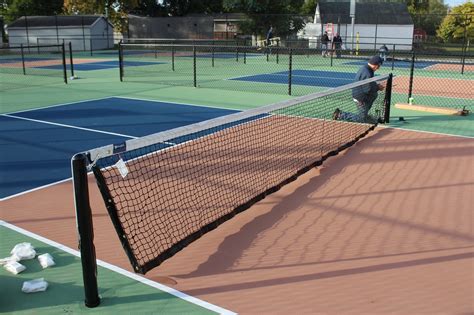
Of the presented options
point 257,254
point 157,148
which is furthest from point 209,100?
point 257,254

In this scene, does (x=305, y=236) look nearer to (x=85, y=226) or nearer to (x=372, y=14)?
(x=85, y=226)

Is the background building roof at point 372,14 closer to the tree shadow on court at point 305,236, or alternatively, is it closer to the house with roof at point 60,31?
the house with roof at point 60,31

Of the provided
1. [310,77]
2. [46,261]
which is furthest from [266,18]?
[46,261]

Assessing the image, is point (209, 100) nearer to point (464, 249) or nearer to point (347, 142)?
point (347, 142)

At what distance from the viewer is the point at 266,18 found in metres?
44.0

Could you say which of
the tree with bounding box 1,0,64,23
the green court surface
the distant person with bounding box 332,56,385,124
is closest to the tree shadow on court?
the distant person with bounding box 332,56,385,124

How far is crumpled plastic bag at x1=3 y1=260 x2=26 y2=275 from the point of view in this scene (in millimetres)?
4390

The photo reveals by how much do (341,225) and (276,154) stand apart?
3.04 metres

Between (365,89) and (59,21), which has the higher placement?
(59,21)

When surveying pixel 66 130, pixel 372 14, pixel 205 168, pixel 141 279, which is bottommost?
pixel 141 279

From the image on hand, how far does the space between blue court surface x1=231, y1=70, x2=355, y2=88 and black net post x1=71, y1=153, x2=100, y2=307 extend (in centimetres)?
1505

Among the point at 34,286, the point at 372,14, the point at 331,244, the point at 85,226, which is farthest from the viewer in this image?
the point at 372,14

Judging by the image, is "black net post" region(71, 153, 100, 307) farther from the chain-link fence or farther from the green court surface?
the chain-link fence

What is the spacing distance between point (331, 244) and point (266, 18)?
135 feet
